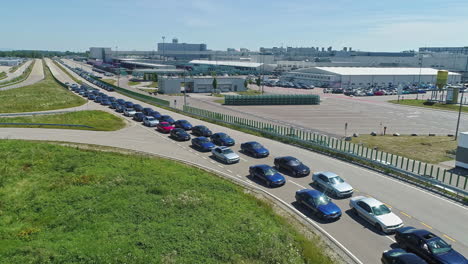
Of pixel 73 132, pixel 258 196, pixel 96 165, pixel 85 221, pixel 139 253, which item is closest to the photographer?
pixel 139 253

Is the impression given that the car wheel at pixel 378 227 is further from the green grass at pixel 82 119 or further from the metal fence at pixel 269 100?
the metal fence at pixel 269 100

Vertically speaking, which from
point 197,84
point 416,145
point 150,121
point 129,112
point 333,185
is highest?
point 197,84

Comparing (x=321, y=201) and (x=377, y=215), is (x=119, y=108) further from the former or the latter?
(x=377, y=215)

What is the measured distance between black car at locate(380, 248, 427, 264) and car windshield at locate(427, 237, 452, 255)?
143 cm

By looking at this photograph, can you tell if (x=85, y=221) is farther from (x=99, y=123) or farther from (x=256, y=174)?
(x=99, y=123)

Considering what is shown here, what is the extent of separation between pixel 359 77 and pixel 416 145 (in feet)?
276

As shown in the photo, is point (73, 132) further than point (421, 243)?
Yes

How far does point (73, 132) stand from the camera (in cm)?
4103

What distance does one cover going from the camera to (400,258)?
46.5 ft

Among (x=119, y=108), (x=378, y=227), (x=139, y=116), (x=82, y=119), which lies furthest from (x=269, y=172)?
(x=119, y=108)

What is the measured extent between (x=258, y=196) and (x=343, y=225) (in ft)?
19.8

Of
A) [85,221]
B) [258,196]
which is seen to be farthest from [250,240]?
[85,221]

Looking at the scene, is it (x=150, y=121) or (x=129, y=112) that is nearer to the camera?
(x=150, y=121)

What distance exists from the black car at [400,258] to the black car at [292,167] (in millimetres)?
11841
